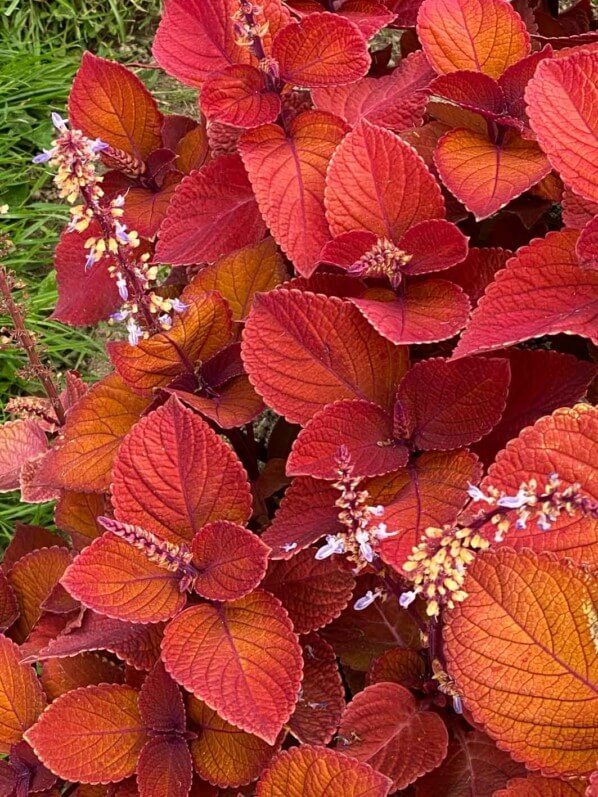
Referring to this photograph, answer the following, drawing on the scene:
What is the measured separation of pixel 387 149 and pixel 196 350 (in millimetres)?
314

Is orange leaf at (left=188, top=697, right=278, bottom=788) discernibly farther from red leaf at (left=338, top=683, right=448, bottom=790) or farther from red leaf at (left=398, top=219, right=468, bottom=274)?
red leaf at (left=398, top=219, right=468, bottom=274)

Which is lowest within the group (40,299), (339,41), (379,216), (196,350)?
(40,299)

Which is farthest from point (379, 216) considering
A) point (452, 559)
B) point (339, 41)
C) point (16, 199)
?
point (16, 199)

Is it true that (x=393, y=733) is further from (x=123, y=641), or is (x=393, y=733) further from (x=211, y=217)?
(x=211, y=217)

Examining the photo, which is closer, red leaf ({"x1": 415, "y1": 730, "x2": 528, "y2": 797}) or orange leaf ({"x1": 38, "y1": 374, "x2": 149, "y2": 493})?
red leaf ({"x1": 415, "y1": 730, "x2": 528, "y2": 797})

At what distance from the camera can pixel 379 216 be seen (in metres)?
1.06

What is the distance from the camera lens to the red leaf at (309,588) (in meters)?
1.03

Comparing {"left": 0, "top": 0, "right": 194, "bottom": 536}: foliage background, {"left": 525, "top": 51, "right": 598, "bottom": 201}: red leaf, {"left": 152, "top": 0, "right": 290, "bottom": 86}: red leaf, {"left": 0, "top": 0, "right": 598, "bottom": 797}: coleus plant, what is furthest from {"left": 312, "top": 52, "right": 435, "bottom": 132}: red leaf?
{"left": 0, "top": 0, "right": 194, "bottom": 536}: foliage background

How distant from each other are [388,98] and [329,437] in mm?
491

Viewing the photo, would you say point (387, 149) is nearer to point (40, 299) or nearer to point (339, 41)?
point (339, 41)

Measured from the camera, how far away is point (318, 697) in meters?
1.07

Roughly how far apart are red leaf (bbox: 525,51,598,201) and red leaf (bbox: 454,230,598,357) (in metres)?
0.06

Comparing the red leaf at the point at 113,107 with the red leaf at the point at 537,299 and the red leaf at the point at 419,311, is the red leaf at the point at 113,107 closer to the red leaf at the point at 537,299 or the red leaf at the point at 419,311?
the red leaf at the point at 419,311

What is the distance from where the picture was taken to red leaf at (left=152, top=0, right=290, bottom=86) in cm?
117
